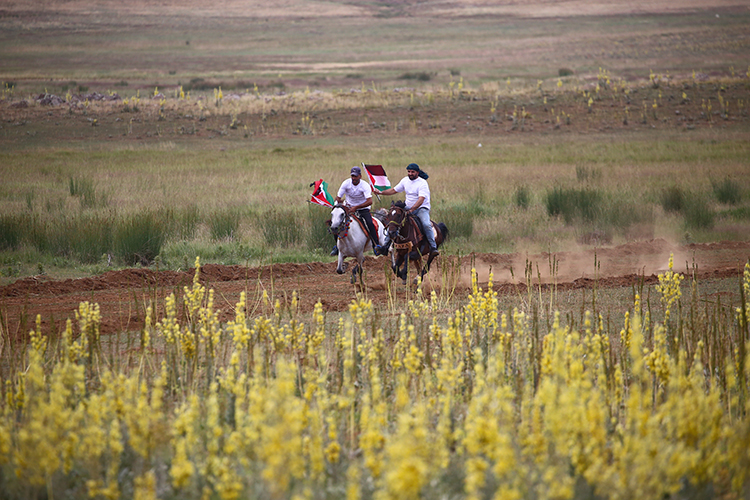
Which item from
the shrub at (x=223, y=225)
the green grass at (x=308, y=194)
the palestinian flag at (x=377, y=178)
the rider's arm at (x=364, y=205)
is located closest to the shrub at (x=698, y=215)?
the green grass at (x=308, y=194)

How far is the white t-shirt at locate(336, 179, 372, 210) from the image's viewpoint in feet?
46.8

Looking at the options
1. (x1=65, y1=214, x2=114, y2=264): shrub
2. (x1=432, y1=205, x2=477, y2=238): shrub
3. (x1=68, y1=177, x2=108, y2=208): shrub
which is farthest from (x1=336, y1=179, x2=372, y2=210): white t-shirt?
(x1=68, y1=177, x2=108, y2=208): shrub

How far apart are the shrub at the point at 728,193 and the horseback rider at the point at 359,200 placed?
43.5ft

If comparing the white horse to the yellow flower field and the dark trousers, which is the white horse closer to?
the dark trousers

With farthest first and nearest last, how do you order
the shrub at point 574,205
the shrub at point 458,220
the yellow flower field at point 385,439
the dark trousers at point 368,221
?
the shrub at point 574,205, the shrub at point 458,220, the dark trousers at point 368,221, the yellow flower field at point 385,439

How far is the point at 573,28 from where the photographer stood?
128 metres

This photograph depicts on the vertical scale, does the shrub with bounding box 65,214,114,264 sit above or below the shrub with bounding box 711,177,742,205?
below

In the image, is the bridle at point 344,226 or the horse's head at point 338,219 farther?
the bridle at point 344,226

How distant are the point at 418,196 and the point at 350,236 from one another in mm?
1642

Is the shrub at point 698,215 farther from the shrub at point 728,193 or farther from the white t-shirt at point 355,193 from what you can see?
the white t-shirt at point 355,193

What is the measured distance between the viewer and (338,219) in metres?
13.8

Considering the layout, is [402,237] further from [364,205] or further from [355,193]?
[355,193]

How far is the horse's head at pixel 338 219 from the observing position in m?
13.8

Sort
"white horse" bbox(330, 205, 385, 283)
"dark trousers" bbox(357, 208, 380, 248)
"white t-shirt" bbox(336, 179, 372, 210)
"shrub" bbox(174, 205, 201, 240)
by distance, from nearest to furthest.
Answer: "white horse" bbox(330, 205, 385, 283)
"white t-shirt" bbox(336, 179, 372, 210)
"dark trousers" bbox(357, 208, 380, 248)
"shrub" bbox(174, 205, 201, 240)
